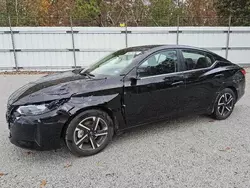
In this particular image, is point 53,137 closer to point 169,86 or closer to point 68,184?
point 68,184

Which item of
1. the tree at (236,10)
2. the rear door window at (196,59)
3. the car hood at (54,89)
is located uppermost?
the tree at (236,10)

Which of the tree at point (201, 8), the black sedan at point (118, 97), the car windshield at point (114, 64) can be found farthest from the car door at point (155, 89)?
the tree at point (201, 8)

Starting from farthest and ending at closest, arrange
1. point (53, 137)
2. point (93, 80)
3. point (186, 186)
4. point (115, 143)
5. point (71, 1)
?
1. point (71, 1)
2. point (115, 143)
3. point (93, 80)
4. point (53, 137)
5. point (186, 186)

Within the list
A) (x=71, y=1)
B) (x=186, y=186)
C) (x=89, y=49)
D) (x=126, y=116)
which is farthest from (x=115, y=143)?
(x=71, y=1)

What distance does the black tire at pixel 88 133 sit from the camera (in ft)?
9.43

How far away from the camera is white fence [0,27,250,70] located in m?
9.04

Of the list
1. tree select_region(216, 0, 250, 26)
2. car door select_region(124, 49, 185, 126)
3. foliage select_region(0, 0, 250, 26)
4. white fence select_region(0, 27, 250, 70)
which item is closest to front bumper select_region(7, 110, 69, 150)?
car door select_region(124, 49, 185, 126)

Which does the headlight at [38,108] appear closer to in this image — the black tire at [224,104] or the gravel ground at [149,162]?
the gravel ground at [149,162]

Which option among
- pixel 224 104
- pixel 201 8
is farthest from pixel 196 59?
pixel 201 8

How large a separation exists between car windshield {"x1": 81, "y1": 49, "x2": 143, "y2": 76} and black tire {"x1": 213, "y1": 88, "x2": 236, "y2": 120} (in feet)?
5.87

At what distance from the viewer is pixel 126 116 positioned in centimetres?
323

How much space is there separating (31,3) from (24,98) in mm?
12807

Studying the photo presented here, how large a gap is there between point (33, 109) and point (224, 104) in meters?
3.33

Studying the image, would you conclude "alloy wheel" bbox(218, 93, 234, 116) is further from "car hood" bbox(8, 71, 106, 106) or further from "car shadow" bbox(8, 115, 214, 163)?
"car hood" bbox(8, 71, 106, 106)
